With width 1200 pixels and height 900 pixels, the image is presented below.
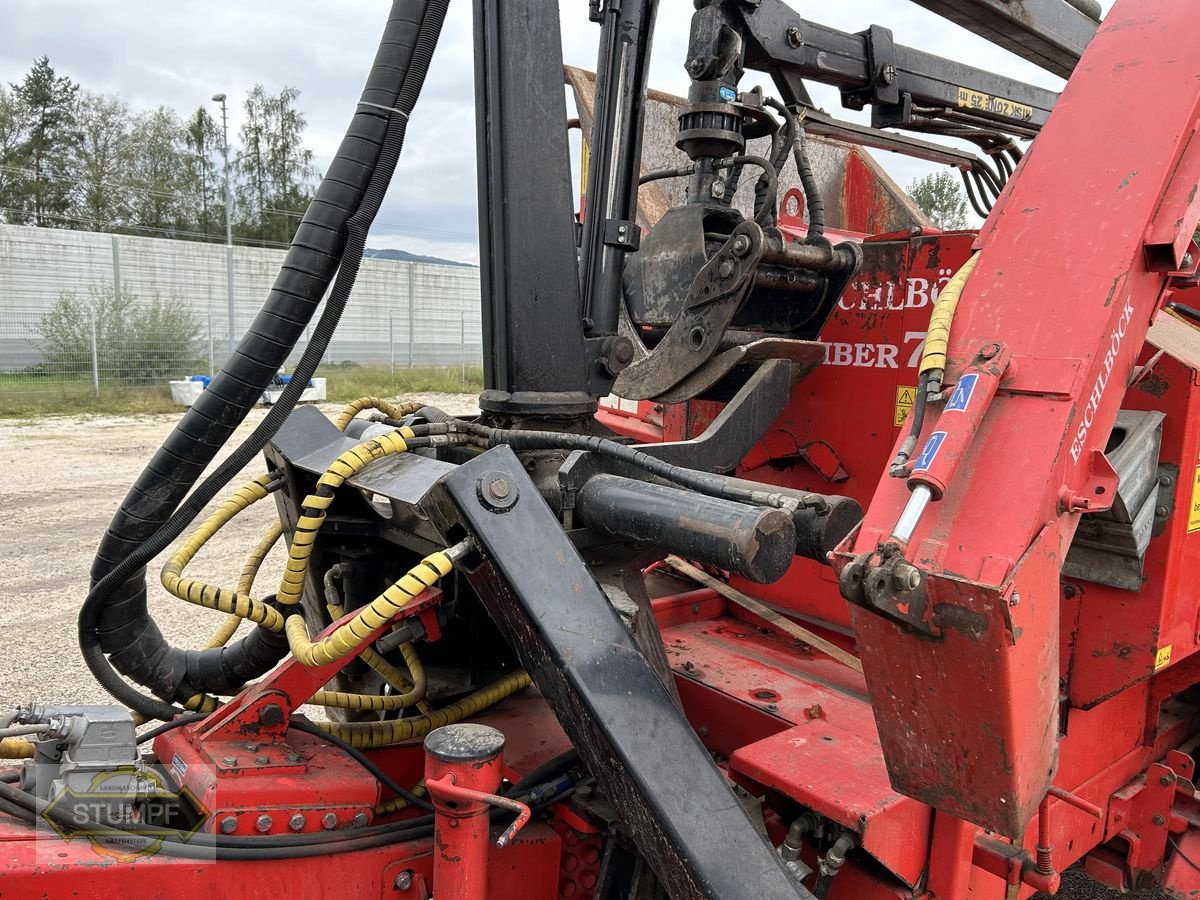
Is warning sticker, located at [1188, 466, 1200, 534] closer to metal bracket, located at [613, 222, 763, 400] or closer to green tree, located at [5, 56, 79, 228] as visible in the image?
metal bracket, located at [613, 222, 763, 400]

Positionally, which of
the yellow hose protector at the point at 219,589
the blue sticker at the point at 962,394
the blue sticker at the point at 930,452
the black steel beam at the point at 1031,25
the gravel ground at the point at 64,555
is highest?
the black steel beam at the point at 1031,25

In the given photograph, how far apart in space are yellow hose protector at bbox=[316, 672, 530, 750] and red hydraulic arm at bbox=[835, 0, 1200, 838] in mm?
970

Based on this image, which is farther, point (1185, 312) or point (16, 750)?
point (1185, 312)

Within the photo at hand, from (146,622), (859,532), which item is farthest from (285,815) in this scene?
(859,532)

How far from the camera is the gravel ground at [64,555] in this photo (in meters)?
4.38

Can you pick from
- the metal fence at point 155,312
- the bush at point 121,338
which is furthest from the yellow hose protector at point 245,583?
the bush at point 121,338

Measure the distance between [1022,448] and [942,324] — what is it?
11.1 inches

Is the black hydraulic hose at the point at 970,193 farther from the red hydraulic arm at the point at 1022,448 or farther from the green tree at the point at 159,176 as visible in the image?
the green tree at the point at 159,176

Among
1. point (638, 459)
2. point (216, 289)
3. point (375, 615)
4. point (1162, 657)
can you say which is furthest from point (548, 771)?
point (216, 289)

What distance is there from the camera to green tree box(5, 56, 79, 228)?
95.3 ft

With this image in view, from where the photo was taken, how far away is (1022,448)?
1.48 metres

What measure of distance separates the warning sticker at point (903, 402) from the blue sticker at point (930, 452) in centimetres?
87

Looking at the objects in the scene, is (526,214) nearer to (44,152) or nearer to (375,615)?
(375,615)

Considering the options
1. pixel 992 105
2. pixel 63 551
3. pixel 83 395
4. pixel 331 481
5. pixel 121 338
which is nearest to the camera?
pixel 331 481
